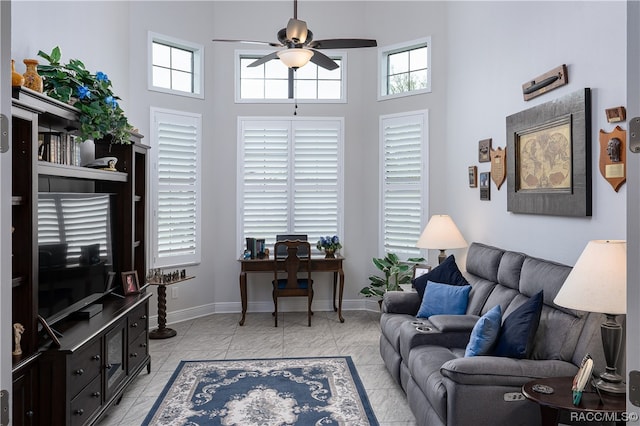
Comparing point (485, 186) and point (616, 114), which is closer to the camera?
point (616, 114)

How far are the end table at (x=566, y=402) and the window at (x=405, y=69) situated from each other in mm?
4121

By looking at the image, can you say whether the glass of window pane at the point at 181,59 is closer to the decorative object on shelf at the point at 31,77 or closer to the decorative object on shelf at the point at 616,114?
the decorative object on shelf at the point at 31,77

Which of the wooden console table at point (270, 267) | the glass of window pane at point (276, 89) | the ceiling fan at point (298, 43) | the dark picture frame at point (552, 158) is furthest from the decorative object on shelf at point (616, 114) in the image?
the glass of window pane at point (276, 89)

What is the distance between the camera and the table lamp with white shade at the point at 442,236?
4.69 meters

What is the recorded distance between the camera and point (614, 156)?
264 cm

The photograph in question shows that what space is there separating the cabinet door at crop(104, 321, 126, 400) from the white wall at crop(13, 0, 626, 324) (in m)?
1.90

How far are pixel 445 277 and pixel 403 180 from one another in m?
2.04

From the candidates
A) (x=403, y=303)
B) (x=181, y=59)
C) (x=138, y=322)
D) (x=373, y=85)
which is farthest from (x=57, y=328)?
(x=373, y=85)

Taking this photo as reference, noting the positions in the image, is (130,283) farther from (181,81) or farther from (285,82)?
(285,82)

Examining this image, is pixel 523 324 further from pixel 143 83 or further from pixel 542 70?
pixel 143 83

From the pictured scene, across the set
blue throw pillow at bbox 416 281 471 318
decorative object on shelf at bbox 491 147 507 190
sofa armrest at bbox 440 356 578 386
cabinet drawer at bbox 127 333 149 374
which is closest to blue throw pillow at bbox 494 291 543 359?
sofa armrest at bbox 440 356 578 386

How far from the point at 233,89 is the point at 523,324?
4593mm

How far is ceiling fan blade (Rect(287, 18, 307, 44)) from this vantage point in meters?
3.58

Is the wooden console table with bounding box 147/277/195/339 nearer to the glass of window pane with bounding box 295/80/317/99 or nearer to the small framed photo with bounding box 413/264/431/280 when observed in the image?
the small framed photo with bounding box 413/264/431/280
